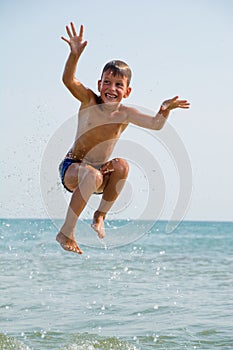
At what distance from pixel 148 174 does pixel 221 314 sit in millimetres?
3698

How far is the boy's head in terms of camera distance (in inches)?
271

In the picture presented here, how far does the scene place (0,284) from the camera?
13422 mm

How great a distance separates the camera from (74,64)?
6637 mm

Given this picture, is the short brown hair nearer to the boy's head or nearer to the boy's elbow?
the boy's head

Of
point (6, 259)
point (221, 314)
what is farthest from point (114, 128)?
point (6, 259)

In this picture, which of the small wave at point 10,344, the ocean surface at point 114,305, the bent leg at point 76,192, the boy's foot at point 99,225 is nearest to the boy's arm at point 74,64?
the bent leg at point 76,192

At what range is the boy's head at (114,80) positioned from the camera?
6883 millimetres

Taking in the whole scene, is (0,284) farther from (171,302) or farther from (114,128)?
(114,128)

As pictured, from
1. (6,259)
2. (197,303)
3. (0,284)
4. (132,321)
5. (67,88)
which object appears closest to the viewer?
(67,88)

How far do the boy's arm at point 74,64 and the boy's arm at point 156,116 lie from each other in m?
0.59

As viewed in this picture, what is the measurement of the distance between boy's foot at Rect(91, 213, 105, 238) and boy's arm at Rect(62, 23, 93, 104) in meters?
1.37

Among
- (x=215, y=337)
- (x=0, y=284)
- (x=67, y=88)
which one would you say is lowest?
(x=215, y=337)

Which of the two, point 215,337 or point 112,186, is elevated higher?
point 112,186

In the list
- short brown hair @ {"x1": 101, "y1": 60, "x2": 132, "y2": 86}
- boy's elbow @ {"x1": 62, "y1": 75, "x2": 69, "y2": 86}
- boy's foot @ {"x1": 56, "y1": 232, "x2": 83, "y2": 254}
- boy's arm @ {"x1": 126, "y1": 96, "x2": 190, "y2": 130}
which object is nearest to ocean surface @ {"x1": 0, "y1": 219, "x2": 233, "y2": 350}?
boy's foot @ {"x1": 56, "y1": 232, "x2": 83, "y2": 254}
